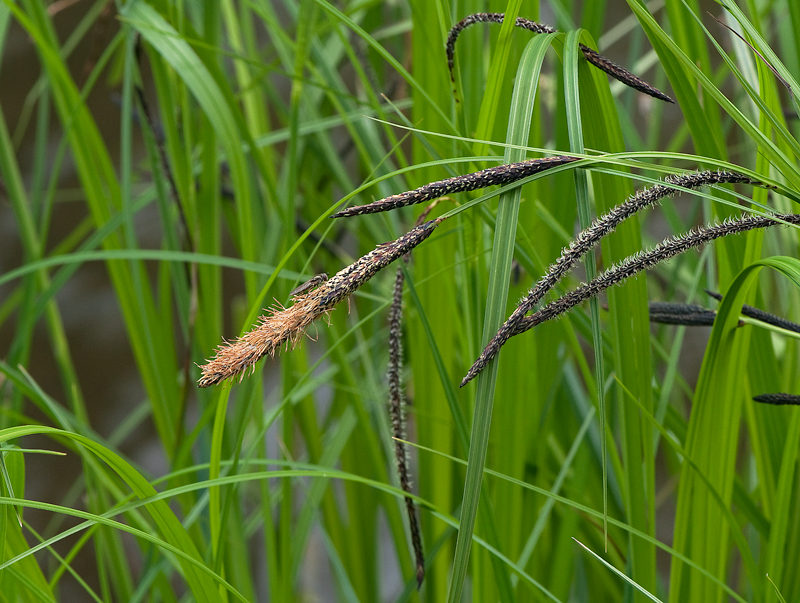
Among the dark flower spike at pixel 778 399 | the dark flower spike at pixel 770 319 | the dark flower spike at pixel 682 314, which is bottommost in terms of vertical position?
the dark flower spike at pixel 778 399

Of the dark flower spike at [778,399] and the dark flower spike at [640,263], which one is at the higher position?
the dark flower spike at [640,263]

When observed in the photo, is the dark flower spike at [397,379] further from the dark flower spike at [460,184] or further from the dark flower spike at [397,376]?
the dark flower spike at [460,184]

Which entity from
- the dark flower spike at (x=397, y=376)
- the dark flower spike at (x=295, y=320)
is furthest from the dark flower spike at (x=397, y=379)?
the dark flower spike at (x=295, y=320)

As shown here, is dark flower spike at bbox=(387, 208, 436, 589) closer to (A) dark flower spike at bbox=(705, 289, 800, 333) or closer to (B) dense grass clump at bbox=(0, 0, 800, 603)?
(B) dense grass clump at bbox=(0, 0, 800, 603)

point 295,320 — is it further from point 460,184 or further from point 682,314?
point 682,314

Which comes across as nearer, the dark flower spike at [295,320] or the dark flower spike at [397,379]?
the dark flower spike at [295,320]

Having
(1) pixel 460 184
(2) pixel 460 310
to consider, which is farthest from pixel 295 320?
(2) pixel 460 310

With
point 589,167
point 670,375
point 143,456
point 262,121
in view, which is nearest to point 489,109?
point 589,167

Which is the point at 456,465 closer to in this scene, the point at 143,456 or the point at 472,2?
the point at 472,2
